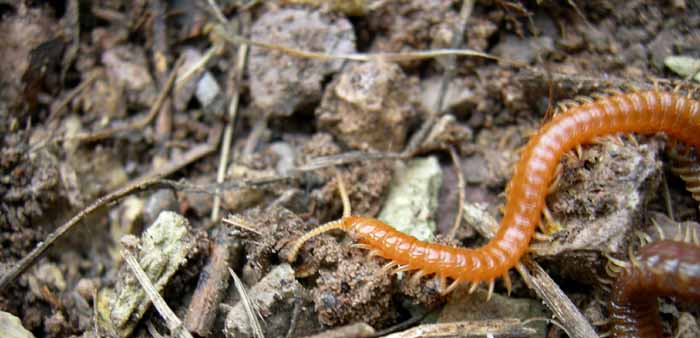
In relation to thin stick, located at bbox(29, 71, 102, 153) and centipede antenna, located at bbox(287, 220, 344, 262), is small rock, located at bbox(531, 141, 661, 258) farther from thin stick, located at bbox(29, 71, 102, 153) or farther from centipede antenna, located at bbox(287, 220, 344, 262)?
thin stick, located at bbox(29, 71, 102, 153)

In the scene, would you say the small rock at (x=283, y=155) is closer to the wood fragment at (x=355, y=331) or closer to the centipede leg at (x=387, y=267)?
the centipede leg at (x=387, y=267)

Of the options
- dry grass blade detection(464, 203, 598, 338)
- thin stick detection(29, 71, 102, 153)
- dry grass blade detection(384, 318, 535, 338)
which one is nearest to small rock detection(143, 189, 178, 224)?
thin stick detection(29, 71, 102, 153)

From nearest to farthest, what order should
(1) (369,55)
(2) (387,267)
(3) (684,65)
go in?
(2) (387,267) < (3) (684,65) < (1) (369,55)

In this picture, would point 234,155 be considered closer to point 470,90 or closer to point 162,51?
point 162,51

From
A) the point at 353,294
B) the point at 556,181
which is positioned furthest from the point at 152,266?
the point at 556,181

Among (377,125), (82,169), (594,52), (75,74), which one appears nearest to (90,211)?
(82,169)

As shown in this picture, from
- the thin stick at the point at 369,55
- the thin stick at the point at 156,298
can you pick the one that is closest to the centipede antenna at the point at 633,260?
the thin stick at the point at 369,55

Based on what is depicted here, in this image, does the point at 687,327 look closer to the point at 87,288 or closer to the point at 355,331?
the point at 355,331
